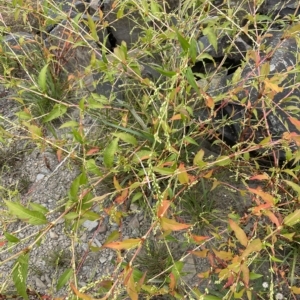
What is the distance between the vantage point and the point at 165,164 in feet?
4.45

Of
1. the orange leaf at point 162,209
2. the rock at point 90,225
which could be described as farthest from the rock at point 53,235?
the orange leaf at point 162,209

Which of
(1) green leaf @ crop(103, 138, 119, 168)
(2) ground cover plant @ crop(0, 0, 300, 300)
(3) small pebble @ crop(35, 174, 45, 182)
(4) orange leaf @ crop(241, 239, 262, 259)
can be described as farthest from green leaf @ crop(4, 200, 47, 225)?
(3) small pebble @ crop(35, 174, 45, 182)

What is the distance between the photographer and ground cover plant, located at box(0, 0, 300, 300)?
1.32 metres

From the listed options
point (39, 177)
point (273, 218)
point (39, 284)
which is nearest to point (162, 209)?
point (273, 218)

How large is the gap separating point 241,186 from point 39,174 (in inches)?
38.4

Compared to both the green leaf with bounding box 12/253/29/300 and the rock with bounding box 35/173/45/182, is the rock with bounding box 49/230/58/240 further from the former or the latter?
the green leaf with bounding box 12/253/29/300

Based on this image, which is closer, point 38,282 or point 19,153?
point 38,282

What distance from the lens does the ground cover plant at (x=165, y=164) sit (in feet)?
4.32

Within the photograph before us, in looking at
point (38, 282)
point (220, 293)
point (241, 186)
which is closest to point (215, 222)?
point (241, 186)

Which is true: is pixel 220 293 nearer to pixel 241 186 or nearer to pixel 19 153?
pixel 241 186

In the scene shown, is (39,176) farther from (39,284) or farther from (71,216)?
(71,216)

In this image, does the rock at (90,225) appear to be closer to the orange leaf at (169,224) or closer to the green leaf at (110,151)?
the green leaf at (110,151)

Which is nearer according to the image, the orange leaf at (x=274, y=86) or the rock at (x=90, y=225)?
the orange leaf at (x=274, y=86)

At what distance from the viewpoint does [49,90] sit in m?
2.24
